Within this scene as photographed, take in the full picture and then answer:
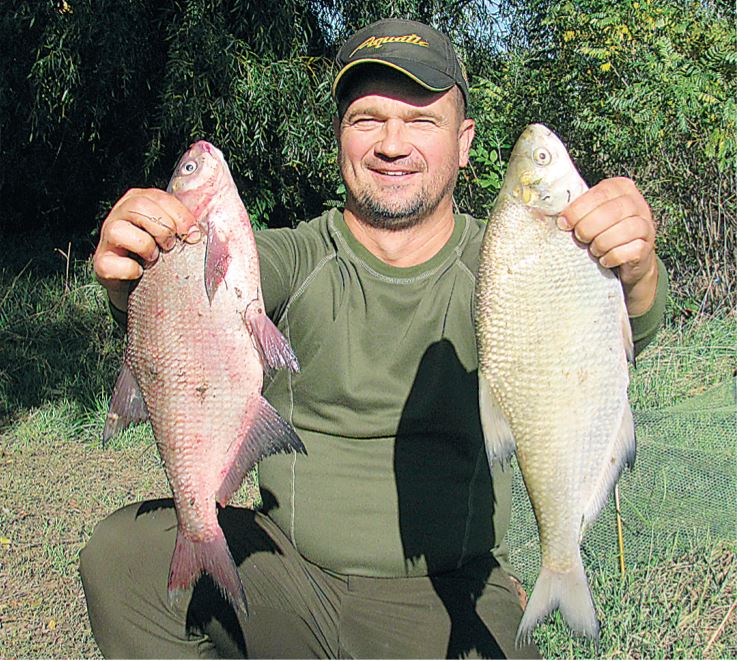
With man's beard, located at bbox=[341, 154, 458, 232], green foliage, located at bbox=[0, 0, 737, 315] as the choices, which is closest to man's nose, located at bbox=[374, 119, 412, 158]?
man's beard, located at bbox=[341, 154, 458, 232]

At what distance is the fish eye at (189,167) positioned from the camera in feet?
7.29

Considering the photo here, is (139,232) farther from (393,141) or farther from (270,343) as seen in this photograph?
(393,141)

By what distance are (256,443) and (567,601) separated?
2.69 feet

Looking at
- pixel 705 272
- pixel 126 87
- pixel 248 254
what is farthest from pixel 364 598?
pixel 126 87

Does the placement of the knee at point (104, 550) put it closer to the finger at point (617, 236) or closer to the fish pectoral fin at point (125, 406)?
the fish pectoral fin at point (125, 406)

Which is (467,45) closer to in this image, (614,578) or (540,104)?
(540,104)

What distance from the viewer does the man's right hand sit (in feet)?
6.95

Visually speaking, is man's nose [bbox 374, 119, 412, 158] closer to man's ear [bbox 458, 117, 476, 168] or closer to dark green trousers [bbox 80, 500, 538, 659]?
man's ear [bbox 458, 117, 476, 168]

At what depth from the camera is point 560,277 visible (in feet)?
6.31

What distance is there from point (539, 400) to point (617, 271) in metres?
0.36

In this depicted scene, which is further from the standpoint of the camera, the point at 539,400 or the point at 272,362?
the point at 272,362

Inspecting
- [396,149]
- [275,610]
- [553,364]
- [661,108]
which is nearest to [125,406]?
[275,610]

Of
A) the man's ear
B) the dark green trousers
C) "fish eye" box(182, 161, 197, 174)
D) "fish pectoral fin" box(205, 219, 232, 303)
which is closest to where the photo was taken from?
"fish pectoral fin" box(205, 219, 232, 303)

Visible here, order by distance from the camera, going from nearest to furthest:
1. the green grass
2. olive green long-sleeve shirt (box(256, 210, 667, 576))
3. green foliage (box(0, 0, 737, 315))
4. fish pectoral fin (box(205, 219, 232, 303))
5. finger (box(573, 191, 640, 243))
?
1. finger (box(573, 191, 640, 243))
2. fish pectoral fin (box(205, 219, 232, 303))
3. olive green long-sleeve shirt (box(256, 210, 667, 576))
4. the green grass
5. green foliage (box(0, 0, 737, 315))
